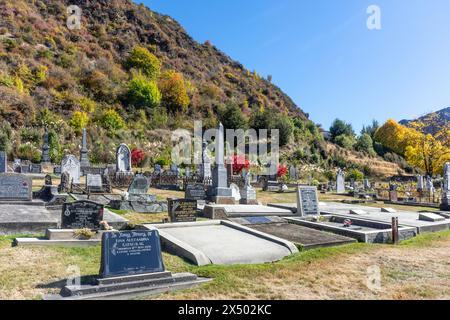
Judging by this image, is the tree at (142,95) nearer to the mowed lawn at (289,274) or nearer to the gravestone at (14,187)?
the gravestone at (14,187)

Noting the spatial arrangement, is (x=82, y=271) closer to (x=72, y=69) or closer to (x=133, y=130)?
(x=133, y=130)

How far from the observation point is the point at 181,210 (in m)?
10.8

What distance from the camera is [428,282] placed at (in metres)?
6.02

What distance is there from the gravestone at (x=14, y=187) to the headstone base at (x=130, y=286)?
892 centimetres

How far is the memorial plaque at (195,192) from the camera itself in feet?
Answer: 53.7

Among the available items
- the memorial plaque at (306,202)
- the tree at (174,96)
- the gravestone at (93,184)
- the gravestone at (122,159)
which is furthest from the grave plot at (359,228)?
the tree at (174,96)

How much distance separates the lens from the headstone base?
4820 mm

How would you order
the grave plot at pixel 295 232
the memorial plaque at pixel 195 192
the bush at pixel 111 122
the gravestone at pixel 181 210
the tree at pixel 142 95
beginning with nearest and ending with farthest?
the grave plot at pixel 295 232, the gravestone at pixel 181 210, the memorial plaque at pixel 195 192, the bush at pixel 111 122, the tree at pixel 142 95

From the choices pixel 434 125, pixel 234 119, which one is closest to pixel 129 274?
pixel 434 125

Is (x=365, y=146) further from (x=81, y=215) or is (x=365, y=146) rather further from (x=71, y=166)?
(x=81, y=215)

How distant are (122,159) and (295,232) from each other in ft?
56.2

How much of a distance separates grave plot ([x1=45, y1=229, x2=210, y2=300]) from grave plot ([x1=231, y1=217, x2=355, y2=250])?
382 cm

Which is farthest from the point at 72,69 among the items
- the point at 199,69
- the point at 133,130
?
the point at 199,69

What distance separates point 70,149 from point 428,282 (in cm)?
3680
